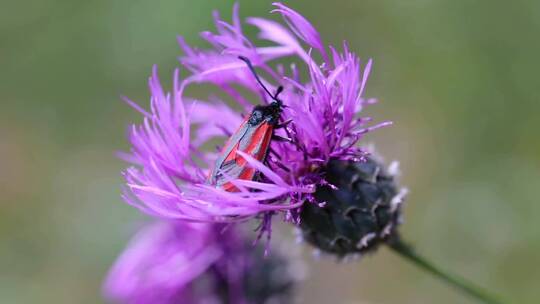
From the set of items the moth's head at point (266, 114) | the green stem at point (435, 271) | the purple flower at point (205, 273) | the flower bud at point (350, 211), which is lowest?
the purple flower at point (205, 273)

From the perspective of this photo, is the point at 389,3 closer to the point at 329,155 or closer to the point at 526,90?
the point at 526,90

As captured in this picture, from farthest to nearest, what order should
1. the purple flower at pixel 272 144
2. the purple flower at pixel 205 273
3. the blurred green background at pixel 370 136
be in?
the blurred green background at pixel 370 136, the purple flower at pixel 205 273, the purple flower at pixel 272 144

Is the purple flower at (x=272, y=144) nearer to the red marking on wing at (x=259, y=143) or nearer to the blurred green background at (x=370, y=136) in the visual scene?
the red marking on wing at (x=259, y=143)

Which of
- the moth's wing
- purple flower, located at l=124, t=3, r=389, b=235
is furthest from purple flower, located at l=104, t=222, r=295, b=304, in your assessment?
the moth's wing

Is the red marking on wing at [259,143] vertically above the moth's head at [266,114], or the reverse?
the moth's head at [266,114]

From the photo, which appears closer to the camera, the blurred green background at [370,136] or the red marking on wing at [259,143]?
the red marking on wing at [259,143]

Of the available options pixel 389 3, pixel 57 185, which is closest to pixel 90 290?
pixel 57 185

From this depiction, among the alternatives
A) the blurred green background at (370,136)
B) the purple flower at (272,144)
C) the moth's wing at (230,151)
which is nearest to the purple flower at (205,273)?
the purple flower at (272,144)
